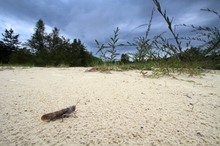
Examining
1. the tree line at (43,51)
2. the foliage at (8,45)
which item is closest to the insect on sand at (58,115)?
the tree line at (43,51)

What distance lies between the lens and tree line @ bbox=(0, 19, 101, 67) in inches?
701

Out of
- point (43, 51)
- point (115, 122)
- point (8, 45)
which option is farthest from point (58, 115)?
point (8, 45)

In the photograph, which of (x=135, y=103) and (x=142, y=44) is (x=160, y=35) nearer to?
(x=142, y=44)

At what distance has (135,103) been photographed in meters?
0.98

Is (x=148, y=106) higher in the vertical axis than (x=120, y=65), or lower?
lower

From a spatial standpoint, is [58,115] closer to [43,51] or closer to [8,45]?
[43,51]

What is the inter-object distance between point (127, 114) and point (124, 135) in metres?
0.21

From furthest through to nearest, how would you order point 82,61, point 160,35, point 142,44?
point 82,61 → point 142,44 → point 160,35

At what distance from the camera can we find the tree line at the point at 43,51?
17.8 m

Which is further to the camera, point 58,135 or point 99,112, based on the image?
point 99,112

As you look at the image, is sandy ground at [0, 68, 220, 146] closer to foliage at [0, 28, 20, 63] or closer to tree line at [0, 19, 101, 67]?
tree line at [0, 19, 101, 67]

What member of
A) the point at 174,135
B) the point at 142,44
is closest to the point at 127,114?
the point at 174,135

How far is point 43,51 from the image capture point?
1844cm

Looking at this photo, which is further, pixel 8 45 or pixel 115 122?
Result: pixel 8 45
